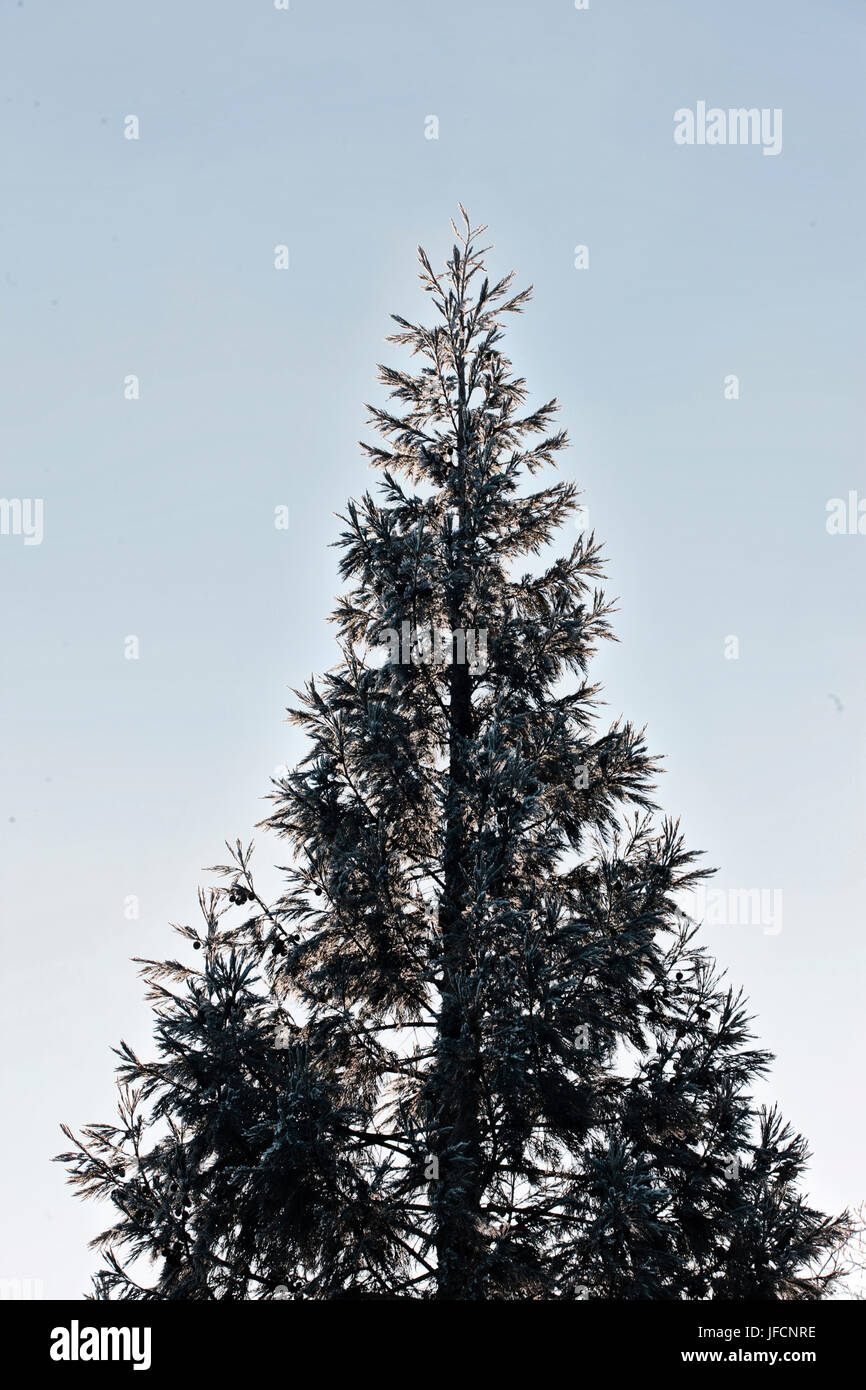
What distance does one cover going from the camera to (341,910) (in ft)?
34.6

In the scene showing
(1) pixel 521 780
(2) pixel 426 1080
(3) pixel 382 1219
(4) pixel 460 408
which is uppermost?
(4) pixel 460 408

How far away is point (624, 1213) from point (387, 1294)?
2211mm
